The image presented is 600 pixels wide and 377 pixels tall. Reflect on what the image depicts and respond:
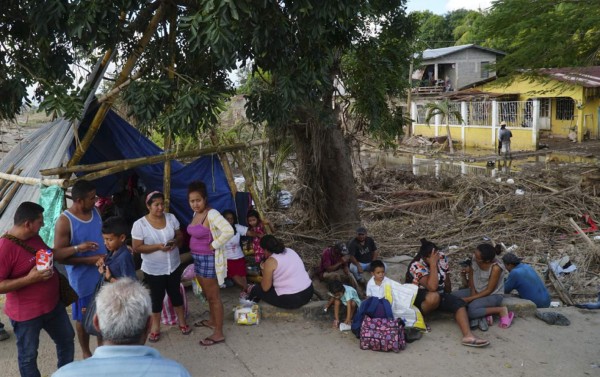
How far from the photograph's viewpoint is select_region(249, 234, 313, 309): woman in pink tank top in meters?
5.58

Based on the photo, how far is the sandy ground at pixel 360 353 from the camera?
4.77 m

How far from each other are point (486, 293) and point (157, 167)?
4.23 metres

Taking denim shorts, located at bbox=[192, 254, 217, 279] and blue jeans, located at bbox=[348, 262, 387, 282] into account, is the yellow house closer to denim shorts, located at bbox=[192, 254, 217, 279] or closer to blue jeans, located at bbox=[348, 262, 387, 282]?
blue jeans, located at bbox=[348, 262, 387, 282]

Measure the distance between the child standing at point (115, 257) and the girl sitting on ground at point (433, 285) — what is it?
294 cm

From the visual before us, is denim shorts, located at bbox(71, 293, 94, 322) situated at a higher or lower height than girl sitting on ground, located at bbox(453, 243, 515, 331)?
higher

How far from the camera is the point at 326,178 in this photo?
9.29 meters

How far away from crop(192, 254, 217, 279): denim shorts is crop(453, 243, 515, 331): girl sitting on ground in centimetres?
266

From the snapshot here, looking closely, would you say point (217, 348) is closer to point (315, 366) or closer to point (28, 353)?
point (315, 366)

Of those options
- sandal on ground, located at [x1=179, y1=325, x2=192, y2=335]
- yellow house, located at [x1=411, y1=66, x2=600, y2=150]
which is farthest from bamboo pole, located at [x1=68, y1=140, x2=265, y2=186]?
yellow house, located at [x1=411, y1=66, x2=600, y2=150]

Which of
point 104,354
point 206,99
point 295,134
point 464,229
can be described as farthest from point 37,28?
point 464,229

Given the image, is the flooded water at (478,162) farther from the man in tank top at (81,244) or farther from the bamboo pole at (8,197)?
the man in tank top at (81,244)

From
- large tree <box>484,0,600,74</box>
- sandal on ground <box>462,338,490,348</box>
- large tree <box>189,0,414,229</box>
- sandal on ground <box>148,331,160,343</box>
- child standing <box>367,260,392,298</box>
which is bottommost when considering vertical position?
sandal on ground <box>462,338,490,348</box>

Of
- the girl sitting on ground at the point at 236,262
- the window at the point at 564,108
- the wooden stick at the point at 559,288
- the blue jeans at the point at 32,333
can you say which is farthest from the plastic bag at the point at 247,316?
the window at the point at 564,108

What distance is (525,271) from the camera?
6.42 metres
